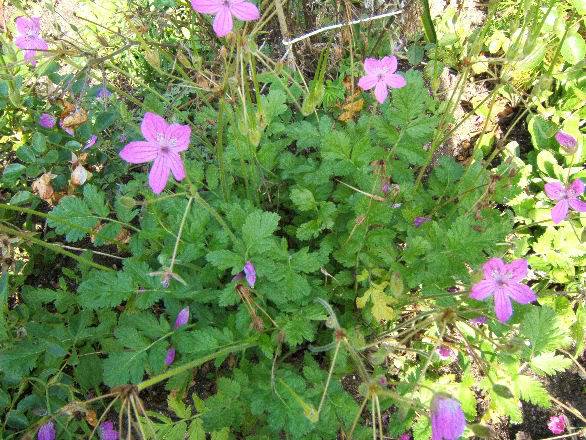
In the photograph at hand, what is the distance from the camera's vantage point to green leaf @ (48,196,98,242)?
1564 mm

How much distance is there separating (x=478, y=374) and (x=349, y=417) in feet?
2.50

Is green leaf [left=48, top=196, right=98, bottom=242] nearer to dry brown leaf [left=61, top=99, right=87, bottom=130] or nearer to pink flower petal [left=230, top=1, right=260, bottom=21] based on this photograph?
dry brown leaf [left=61, top=99, right=87, bottom=130]

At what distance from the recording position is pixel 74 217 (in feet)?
5.19

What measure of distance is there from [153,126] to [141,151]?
72 millimetres

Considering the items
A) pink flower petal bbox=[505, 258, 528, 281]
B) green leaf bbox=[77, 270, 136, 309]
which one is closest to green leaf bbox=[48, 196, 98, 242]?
green leaf bbox=[77, 270, 136, 309]

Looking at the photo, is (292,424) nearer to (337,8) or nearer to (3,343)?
(3,343)

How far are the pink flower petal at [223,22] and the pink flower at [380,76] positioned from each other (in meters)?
0.55

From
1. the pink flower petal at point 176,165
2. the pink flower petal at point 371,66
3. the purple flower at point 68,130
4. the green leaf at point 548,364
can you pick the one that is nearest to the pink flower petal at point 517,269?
the green leaf at point 548,364

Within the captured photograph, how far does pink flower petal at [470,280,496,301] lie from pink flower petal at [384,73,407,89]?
68cm

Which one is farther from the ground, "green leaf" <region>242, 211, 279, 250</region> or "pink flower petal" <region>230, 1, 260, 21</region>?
"pink flower petal" <region>230, 1, 260, 21</region>

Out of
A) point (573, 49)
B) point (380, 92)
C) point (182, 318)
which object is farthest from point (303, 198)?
point (573, 49)

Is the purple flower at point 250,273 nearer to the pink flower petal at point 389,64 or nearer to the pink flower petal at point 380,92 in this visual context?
the pink flower petal at point 380,92

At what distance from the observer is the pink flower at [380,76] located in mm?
1594

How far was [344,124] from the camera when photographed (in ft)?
6.61
